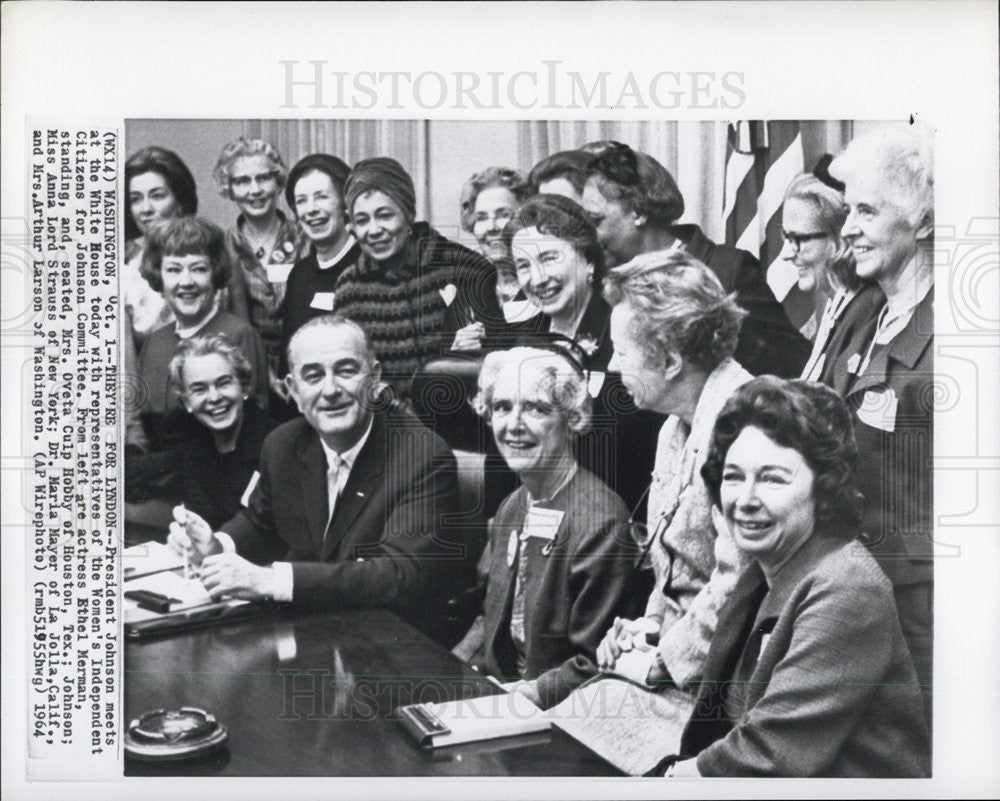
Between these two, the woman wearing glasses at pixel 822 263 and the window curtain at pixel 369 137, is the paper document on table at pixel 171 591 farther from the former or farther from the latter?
the woman wearing glasses at pixel 822 263

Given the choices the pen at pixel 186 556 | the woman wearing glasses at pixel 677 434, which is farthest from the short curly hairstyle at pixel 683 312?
the pen at pixel 186 556

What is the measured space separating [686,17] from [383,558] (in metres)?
1.63

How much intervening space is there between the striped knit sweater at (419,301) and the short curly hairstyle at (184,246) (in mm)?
328

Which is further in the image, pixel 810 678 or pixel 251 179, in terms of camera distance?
pixel 251 179

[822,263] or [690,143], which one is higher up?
[690,143]

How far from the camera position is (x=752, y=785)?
7.88 feet

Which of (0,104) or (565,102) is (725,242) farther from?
(0,104)

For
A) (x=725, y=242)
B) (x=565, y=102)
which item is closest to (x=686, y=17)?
(x=565, y=102)

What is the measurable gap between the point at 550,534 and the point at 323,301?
85 cm

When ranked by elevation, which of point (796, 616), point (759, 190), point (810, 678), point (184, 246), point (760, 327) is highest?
point (759, 190)

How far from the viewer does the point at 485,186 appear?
2.42 metres

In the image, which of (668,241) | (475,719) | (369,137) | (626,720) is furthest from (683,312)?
(475,719)

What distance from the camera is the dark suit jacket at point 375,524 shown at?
2.41m

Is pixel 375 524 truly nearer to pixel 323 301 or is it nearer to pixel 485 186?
pixel 323 301
